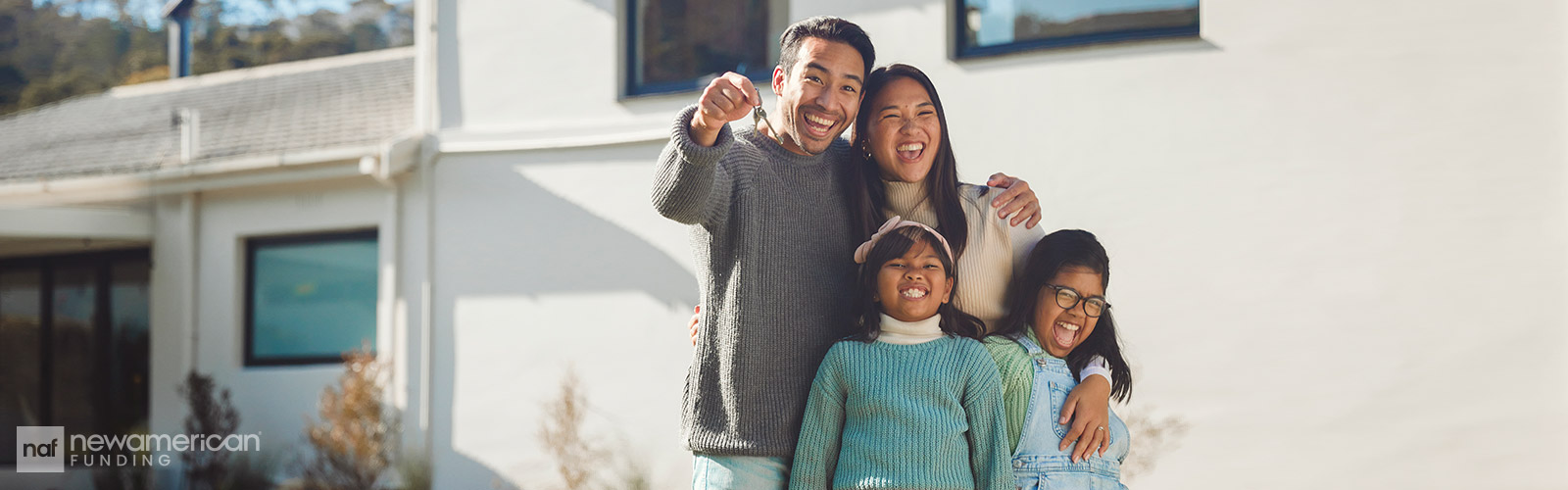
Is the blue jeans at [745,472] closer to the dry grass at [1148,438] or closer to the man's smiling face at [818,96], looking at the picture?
the man's smiling face at [818,96]

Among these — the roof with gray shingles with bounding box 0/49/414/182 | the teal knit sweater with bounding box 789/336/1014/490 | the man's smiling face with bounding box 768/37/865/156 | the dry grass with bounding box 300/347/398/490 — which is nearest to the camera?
the teal knit sweater with bounding box 789/336/1014/490

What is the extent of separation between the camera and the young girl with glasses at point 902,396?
2752 mm

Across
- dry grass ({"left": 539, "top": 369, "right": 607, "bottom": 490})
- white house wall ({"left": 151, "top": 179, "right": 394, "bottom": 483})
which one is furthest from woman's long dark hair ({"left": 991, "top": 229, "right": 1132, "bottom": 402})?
white house wall ({"left": 151, "top": 179, "right": 394, "bottom": 483})

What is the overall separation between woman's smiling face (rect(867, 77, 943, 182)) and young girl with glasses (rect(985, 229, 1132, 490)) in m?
0.38

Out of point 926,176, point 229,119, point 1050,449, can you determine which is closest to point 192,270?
point 229,119

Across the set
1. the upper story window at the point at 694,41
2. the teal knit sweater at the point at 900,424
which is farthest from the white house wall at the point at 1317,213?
the teal knit sweater at the point at 900,424

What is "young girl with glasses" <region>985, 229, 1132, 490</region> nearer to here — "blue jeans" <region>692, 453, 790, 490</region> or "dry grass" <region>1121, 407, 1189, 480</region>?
"blue jeans" <region>692, 453, 790, 490</region>

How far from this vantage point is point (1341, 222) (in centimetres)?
621

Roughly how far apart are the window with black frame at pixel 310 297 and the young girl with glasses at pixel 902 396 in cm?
683

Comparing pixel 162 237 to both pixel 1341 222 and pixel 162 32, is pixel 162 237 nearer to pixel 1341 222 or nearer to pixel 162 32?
pixel 162 32

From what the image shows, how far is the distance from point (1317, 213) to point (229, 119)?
26.5 ft

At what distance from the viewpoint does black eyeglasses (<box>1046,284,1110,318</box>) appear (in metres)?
3.15

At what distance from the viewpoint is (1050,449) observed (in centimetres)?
302

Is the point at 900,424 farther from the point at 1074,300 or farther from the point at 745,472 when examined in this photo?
the point at 1074,300
